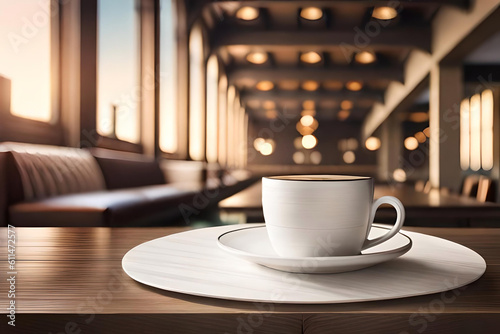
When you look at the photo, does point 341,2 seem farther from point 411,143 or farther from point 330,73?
point 411,143

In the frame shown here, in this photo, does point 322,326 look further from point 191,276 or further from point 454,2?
point 454,2

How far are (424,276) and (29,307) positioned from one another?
0.37 metres

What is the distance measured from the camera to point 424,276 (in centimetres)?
44

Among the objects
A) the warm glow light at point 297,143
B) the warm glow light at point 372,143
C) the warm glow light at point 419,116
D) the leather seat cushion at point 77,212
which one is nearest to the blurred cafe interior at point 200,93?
the leather seat cushion at point 77,212

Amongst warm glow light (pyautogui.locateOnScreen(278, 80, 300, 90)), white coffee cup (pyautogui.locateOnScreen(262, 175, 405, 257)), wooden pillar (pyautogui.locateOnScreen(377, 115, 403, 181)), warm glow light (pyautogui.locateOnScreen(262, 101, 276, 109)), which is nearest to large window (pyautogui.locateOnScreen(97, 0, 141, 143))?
white coffee cup (pyautogui.locateOnScreen(262, 175, 405, 257))

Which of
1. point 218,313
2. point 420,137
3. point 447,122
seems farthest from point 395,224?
point 420,137

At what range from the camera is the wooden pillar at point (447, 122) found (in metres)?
7.07

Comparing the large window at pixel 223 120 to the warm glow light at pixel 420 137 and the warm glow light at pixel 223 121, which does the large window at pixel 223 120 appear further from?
the warm glow light at pixel 420 137

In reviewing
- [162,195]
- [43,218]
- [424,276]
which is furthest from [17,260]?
[162,195]

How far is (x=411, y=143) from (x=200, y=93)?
13.2m

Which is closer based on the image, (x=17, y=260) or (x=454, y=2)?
(x=17, y=260)

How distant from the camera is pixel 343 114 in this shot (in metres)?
17.2

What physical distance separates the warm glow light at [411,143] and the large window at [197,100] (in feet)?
42.2

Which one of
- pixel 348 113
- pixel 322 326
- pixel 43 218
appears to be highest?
pixel 348 113
